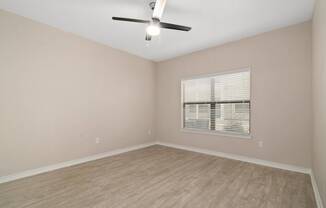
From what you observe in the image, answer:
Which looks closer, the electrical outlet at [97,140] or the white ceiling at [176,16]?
the white ceiling at [176,16]

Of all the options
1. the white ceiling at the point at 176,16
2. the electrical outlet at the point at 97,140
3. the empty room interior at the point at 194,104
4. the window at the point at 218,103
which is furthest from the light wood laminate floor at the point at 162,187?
the white ceiling at the point at 176,16

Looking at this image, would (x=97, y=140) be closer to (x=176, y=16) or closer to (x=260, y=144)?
(x=176, y=16)

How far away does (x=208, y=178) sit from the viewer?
8.43ft

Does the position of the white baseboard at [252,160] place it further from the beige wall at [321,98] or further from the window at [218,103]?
the beige wall at [321,98]

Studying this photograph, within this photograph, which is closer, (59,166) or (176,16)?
(176,16)

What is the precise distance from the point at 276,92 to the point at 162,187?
279 centimetres

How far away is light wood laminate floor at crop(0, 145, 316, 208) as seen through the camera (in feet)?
6.26

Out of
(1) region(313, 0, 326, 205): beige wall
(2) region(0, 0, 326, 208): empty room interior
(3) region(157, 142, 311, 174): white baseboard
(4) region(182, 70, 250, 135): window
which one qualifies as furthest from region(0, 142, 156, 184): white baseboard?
(1) region(313, 0, 326, 205): beige wall

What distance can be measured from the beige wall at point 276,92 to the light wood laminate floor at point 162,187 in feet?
1.34

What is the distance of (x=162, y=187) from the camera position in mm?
2289

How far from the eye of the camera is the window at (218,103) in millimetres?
3494

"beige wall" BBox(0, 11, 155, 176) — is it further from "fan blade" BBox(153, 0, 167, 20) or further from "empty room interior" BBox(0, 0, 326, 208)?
"fan blade" BBox(153, 0, 167, 20)

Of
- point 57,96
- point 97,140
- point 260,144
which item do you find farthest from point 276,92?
point 57,96

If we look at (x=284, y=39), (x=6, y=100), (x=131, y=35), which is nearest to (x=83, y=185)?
(x=6, y=100)
